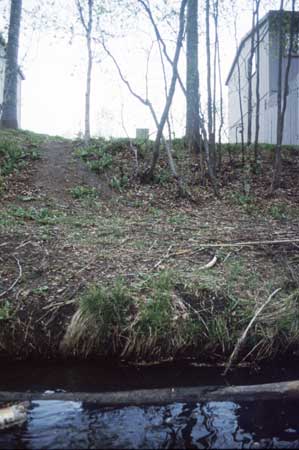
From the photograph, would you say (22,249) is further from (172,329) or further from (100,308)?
(172,329)

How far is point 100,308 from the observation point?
216 inches

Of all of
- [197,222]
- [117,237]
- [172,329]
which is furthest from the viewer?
[197,222]

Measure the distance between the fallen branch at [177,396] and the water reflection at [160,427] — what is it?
0.17ft

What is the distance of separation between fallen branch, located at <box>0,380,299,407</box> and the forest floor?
1.25m

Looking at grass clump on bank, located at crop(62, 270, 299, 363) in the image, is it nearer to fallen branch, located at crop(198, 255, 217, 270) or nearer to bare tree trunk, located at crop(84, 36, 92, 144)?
fallen branch, located at crop(198, 255, 217, 270)

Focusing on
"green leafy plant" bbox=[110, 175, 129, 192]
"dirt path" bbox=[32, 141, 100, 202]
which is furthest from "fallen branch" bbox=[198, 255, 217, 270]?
"green leafy plant" bbox=[110, 175, 129, 192]

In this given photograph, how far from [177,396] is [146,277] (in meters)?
2.36

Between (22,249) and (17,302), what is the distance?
1.47m

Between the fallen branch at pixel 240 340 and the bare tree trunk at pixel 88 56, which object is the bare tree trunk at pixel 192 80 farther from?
the fallen branch at pixel 240 340

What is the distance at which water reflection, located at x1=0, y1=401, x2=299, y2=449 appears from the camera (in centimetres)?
354

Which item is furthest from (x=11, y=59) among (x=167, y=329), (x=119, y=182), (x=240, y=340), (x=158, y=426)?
(x=158, y=426)

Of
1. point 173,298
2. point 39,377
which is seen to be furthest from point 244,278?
point 39,377

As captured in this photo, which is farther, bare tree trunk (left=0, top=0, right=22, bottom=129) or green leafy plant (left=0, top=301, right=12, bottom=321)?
bare tree trunk (left=0, top=0, right=22, bottom=129)

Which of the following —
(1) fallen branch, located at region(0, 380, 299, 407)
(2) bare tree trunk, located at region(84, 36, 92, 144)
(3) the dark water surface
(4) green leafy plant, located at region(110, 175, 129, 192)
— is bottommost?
(3) the dark water surface
